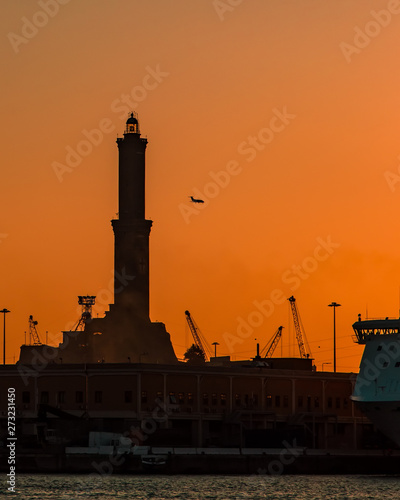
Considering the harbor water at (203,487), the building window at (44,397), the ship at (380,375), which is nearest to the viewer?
the harbor water at (203,487)

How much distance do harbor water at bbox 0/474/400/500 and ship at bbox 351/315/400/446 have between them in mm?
5781

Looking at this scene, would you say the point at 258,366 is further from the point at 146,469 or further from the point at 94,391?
the point at 146,469

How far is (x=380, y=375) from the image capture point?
15475cm

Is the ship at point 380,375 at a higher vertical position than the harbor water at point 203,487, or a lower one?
higher

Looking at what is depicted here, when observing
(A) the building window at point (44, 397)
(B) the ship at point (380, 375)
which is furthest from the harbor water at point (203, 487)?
(A) the building window at point (44, 397)

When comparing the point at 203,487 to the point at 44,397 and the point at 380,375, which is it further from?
the point at 44,397

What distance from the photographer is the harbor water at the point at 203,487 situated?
12800 cm

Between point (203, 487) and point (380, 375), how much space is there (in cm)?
2648

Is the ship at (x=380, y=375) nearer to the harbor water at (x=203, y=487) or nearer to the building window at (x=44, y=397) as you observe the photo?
the harbor water at (x=203, y=487)

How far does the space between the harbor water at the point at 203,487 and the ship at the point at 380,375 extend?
228 inches

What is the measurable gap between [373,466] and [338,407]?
31.1 meters

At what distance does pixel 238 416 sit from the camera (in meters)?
178

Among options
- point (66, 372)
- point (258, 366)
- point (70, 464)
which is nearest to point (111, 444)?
point (70, 464)

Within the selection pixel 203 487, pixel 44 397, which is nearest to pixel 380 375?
pixel 203 487
